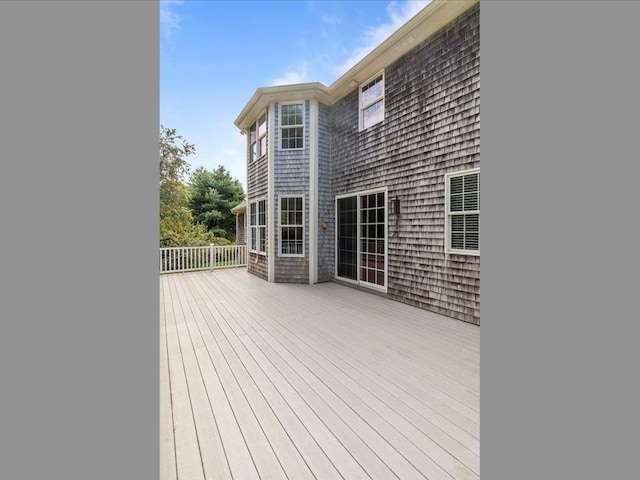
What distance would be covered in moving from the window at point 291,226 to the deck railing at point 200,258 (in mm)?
3265

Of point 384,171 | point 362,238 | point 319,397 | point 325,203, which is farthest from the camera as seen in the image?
point 325,203

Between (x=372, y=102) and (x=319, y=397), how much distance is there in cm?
568

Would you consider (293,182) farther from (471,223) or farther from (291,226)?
(471,223)

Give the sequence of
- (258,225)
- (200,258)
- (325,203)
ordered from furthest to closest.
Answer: (200,258) → (258,225) → (325,203)

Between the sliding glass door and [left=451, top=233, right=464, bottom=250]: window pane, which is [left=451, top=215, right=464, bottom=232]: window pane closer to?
[left=451, top=233, right=464, bottom=250]: window pane

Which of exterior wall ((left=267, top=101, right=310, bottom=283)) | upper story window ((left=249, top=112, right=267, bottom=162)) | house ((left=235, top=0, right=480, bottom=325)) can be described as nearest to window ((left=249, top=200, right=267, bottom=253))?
house ((left=235, top=0, right=480, bottom=325))

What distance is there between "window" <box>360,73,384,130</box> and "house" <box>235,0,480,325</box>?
2cm

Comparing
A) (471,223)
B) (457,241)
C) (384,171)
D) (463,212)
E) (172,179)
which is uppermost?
(172,179)

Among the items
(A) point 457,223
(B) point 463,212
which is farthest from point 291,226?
(B) point 463,212

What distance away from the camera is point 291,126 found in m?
7.03

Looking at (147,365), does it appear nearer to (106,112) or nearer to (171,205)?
(106,112)

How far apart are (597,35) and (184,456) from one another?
8.49ft

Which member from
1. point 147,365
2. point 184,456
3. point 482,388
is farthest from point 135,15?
point 184,456

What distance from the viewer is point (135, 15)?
85cm
